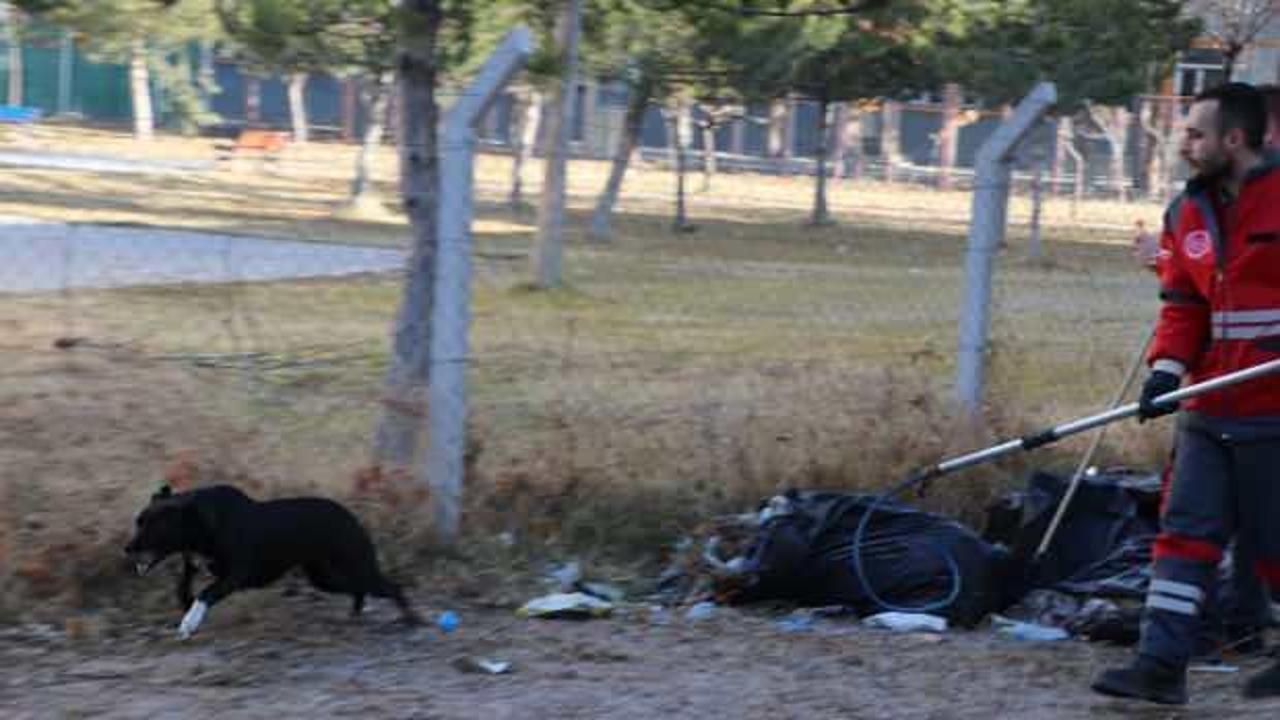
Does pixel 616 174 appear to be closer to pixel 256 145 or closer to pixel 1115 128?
pixel 256 145

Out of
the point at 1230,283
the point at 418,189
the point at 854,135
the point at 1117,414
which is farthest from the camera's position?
the point at 854,135

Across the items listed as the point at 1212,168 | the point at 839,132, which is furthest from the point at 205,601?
the point at 839,132

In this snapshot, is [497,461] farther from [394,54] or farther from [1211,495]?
[1211,495]

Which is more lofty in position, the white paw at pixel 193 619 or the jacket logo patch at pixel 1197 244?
the jacket logo patch at pixel 1197 244

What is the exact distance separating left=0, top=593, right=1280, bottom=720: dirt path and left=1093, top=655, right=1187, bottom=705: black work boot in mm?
101

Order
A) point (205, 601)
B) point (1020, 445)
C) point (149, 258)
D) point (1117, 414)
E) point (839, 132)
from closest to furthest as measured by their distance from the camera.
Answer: point (1117, 414)
point (205, 601)
point (1020, 445)
point (149, 258)
point (839, 132)

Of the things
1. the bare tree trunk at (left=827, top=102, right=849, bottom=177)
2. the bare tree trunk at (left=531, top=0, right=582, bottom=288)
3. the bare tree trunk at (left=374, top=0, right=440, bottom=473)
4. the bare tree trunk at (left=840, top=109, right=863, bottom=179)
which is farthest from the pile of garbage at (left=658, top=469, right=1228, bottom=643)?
the bare tree trunk at (left=840, top=109, right=863, bottom=179)

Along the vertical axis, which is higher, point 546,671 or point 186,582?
point 186,582

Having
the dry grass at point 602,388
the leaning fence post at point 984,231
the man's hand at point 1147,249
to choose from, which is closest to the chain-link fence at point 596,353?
the dry grass at point 602,388

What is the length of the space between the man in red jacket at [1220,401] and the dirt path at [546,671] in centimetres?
24

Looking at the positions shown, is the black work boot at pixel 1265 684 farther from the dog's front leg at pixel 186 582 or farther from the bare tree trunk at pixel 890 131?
the bare tree trunk at pixel 890 131

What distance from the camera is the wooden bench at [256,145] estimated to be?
28.6 metres

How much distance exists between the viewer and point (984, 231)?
7.78 m

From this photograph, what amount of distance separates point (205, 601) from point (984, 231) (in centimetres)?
360
